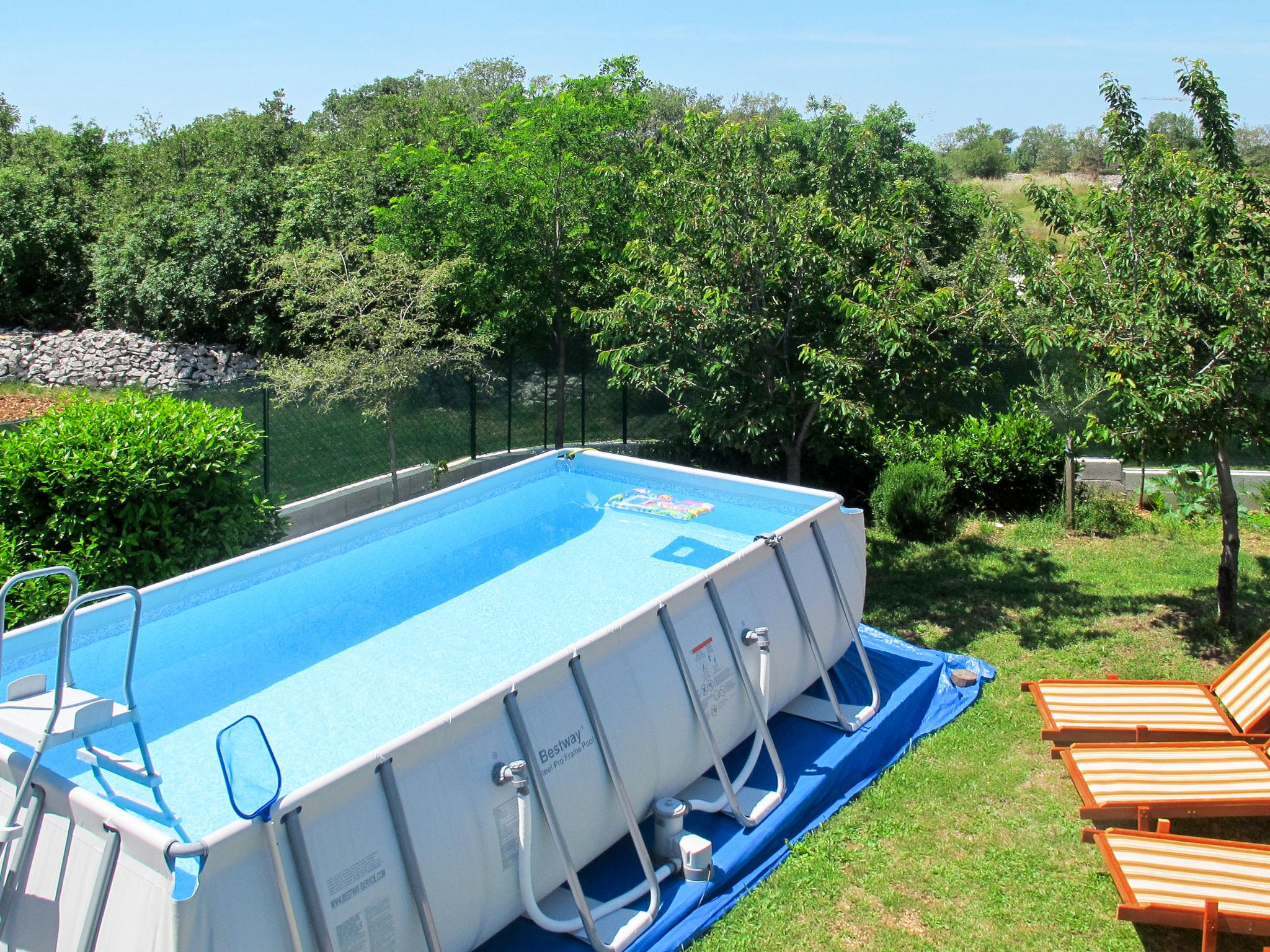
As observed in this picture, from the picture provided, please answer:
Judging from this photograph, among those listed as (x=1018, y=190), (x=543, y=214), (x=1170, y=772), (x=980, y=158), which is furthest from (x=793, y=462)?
(x=980, y=158)

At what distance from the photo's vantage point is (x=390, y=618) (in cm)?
698

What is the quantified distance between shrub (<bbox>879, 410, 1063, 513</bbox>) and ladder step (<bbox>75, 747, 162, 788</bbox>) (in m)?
10.4

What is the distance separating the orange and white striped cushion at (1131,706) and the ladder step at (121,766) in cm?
549

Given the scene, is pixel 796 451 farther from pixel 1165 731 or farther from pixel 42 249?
pixel 42 249

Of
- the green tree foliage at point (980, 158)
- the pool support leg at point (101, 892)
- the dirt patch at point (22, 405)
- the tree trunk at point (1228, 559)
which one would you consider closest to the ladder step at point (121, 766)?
the pool support leg at point (101, 892)

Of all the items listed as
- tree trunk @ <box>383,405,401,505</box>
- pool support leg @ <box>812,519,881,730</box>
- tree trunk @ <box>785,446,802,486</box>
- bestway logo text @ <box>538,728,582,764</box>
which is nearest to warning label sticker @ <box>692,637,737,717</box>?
bestway logo text @ <box>538,728,582,764</box>

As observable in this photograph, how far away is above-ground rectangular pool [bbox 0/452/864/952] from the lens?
13.0ft

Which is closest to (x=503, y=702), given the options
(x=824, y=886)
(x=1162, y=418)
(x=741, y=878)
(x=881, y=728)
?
(x=741, y=878)

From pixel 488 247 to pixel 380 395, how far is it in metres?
3.09

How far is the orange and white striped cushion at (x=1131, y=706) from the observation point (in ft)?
22.4

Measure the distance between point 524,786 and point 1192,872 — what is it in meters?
3.43

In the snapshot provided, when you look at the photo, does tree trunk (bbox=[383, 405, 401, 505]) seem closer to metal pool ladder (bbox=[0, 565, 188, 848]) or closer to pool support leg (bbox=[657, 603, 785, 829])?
pool support leg (bbox=[657, 603, 785, 829])

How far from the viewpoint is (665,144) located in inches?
415

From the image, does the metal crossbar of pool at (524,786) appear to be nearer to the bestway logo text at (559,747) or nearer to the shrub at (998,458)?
the bestway logo text at (559,747)
